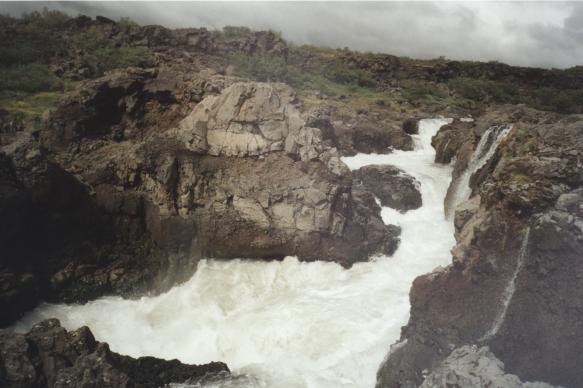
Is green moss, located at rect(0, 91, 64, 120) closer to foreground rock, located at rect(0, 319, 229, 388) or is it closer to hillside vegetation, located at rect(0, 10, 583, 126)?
hillside vegetation, located at rect(0, 10, 583, 126)

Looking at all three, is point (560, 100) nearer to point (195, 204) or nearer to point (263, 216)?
point (263, 216)

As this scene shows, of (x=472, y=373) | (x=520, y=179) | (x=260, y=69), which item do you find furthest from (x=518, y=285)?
(x=260, y=69)

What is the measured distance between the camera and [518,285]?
8859mm

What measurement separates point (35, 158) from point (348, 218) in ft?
33.7

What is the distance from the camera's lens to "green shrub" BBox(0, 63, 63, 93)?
30.2m

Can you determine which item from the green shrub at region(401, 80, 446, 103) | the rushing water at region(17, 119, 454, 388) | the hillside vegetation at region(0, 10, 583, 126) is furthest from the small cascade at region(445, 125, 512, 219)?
the green shrub at region(401, 80, 446, 103)

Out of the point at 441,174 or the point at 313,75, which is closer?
the point at 441,174

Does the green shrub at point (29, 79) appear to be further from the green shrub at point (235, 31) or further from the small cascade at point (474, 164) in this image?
the small cascade at point (474, 164)

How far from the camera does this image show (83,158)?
57.6ft

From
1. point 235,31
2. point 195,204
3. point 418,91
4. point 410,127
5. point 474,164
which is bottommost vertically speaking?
point 195,204

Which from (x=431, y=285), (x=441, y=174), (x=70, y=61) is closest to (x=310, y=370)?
(x=431, y=285)

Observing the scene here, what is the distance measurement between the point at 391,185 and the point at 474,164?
3583mm

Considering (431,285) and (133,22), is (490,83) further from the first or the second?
(431,285)

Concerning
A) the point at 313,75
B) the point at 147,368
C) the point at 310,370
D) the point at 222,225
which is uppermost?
the point at 313,75
